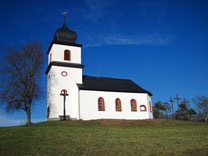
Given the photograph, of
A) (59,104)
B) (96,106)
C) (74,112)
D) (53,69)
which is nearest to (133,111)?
(96,106)

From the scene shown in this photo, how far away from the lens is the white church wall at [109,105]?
104ft

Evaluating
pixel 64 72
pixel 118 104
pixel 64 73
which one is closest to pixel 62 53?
pixel 64 72

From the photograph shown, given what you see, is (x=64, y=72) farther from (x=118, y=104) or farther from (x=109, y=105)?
(x=118, y=104)

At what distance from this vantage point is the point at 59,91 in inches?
1240

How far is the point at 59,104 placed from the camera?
30.8m

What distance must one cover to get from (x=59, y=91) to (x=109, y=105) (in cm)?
788

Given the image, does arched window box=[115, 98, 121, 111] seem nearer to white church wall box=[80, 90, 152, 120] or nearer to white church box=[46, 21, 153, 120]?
white church box=[46, 21, 153, 120]

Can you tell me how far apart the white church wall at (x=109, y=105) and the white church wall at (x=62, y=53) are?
228 inches

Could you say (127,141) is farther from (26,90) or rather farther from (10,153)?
(26,90)

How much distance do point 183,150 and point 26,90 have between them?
22.9 m

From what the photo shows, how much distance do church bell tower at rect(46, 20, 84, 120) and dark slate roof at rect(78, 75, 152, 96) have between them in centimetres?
173

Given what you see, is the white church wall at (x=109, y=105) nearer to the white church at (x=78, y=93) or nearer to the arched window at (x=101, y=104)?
the white church at (x=78, y=93)

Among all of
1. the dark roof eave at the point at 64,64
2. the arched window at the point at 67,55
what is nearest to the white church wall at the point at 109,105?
the dark roof eave at the point at 64,64

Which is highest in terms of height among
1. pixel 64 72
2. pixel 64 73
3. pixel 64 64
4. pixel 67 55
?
pixel 67 55
